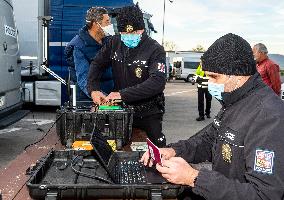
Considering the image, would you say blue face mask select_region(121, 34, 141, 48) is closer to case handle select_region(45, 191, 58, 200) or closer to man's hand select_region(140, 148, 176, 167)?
man's hand select_region(140, 148, 176, 167)

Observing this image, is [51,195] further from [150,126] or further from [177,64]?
[177,64]

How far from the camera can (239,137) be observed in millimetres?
2182

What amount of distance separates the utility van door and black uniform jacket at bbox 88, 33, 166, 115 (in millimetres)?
2977

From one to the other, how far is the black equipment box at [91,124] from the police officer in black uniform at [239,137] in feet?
3.50

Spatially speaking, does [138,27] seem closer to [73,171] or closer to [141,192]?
[73,171]

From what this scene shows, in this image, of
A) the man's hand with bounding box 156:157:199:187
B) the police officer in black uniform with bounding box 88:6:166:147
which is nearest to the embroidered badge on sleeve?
the police officer in black uniform with bounding box 88:6:166:147

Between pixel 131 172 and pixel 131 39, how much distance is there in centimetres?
189

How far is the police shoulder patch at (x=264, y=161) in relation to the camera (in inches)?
78.4

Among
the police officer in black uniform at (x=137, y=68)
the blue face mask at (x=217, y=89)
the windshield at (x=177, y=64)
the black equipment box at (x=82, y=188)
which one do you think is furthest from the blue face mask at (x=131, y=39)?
the windshield at (x=177, y=64)

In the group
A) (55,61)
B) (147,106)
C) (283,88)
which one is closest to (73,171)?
(147,106)

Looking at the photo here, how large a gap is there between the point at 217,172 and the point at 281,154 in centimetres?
35

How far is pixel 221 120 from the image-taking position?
2.45 meters

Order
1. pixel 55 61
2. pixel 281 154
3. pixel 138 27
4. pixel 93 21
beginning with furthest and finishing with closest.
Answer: pixel 55 61
pixel 93 21
pixel 138 27
pixel 281 154

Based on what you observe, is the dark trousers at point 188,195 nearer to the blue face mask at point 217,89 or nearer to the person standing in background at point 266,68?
the blue face mask at point 217,89
